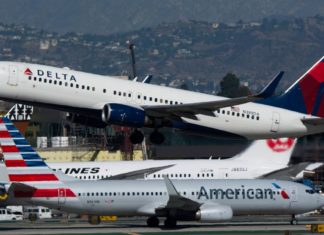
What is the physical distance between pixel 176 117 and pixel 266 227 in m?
10.2

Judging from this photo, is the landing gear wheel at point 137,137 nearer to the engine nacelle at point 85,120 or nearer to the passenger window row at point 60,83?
the engine nacelle at point 85,120

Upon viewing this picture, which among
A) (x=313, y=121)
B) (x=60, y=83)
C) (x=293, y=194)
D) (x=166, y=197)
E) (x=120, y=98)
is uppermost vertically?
(x=60, y=83)

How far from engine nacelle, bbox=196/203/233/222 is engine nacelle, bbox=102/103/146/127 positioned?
7087 mm

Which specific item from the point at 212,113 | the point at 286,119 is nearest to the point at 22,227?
the point at 212,113

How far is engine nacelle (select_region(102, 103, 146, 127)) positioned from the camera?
73.4m

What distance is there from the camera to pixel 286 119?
7956 cm

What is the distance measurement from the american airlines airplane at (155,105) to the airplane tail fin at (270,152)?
399 cm

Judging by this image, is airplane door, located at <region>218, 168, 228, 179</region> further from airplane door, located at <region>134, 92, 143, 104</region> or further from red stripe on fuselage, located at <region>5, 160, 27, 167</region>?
red stripe on fuselage, located at <region>5, 160, 27, 167</region>

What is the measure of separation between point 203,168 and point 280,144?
21.1 ft

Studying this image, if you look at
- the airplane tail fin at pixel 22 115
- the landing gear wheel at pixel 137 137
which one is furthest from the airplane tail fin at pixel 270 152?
the airplane tail fin at pixel 22 115

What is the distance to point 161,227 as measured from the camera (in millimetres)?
71125

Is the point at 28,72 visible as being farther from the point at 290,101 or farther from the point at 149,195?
the point at 290,101

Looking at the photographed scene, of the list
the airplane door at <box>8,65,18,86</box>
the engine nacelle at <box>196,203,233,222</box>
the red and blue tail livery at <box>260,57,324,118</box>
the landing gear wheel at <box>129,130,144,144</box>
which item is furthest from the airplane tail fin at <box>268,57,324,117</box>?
the airplane door at <box>8,65,18,86</box>

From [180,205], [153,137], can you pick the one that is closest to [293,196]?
[180,205]
